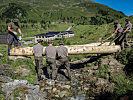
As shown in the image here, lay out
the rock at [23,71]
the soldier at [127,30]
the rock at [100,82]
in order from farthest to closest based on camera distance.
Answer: the soldier at [127,30], the rock at [23,71], the rock at [100,82]

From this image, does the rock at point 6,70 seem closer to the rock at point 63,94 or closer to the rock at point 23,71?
the rock at point 23,71

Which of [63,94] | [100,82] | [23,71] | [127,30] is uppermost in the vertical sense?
[127,30]

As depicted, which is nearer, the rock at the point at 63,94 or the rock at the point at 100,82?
the rock at the point at 63,94

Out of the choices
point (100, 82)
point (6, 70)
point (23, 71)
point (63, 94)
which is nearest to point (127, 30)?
point (100, 82)

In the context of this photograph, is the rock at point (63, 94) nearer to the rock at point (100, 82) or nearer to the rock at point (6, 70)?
the rock at point (100, 82)

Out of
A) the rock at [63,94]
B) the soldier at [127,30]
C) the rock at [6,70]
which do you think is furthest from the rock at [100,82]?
the rock at [6,70]

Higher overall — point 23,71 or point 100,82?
point 23,71

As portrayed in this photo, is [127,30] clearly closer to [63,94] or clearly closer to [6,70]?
[63,94]

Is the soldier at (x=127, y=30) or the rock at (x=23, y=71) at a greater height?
the soldier at (x=127, y=30)

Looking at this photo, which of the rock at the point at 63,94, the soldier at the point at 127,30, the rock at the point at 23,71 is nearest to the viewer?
the rock at the point at 63,94

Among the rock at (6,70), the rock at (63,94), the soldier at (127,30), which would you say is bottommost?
the rock at (63,94)

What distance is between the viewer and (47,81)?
862 centimetres

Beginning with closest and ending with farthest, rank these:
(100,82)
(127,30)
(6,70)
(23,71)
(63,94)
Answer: (63,94) < (100,82) < (6,70) < (23,71) < (127,30)

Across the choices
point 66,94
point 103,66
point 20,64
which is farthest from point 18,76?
point 103,66
